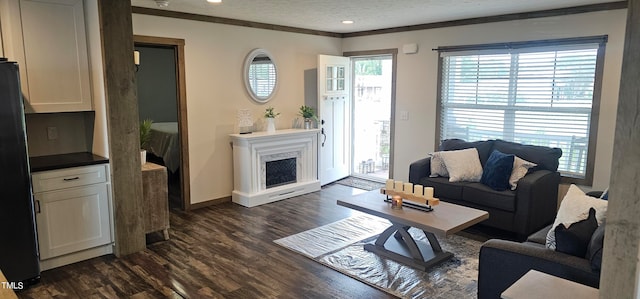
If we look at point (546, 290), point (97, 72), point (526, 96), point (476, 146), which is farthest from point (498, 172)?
point (97, 72)

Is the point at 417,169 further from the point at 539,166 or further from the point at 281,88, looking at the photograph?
the point at 281,88

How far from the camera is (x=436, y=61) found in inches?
216

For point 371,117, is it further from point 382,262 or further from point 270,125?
point 382,262

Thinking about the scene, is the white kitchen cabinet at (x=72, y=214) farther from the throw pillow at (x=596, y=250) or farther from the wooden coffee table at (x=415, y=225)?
the throw pillow at (x=596, y=250)

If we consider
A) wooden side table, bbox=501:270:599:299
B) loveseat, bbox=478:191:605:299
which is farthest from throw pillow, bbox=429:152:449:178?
wooden side table, bbox=501:270:599:299

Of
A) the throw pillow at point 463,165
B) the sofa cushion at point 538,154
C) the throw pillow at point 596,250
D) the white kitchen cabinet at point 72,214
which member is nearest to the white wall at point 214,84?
the white kitchen cabinet at point 72,214

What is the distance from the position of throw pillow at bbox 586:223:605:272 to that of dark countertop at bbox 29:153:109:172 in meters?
3.46

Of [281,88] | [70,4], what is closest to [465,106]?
[281,88]

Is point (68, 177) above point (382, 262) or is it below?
above

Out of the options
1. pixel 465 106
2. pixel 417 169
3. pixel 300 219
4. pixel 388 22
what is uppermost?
pixel 388 22

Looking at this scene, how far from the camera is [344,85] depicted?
21.0 ft

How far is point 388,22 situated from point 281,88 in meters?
1.66

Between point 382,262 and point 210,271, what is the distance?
140 cm

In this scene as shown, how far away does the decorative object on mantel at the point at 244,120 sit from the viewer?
5340 mm
